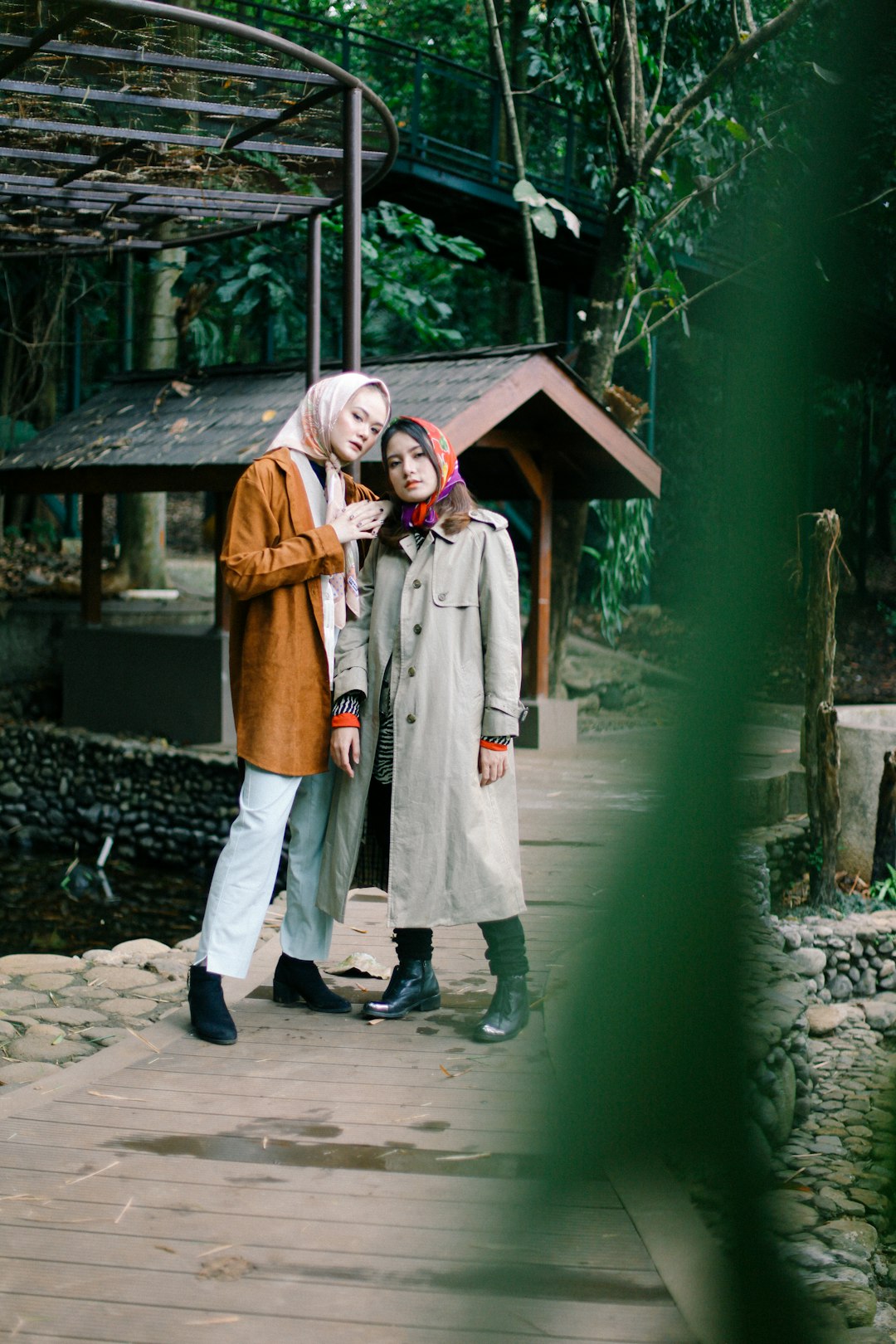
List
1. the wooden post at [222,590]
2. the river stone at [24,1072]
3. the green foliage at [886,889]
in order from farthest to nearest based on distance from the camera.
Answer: the wooden post at [222,590], the green foliage at [886,889], the river stone at [24,1072]

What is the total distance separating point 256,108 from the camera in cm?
526

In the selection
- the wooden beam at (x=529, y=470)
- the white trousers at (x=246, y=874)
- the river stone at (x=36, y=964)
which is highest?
the wooden beam at (x=529, y=470)

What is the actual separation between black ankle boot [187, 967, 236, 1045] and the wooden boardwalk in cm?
4

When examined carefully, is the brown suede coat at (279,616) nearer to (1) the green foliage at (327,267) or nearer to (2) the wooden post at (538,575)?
(2) the wooden post at (538,575)

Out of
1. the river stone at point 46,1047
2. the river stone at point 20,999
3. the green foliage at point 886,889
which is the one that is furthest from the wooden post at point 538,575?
the river stone at point 46,1047

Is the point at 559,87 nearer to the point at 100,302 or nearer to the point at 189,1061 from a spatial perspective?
the point at 100,302

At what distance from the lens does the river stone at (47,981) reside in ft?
15.9

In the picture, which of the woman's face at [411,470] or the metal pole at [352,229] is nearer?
the woman's face at [411,470]

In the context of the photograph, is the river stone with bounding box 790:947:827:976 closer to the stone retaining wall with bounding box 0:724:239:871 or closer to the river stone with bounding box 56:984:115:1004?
the river stone with bounding box 56:984:115:1004

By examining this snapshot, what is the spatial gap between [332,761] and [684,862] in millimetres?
2946

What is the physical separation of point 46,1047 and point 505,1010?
1602mm

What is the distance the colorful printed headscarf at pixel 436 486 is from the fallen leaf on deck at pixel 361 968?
1.39 metres

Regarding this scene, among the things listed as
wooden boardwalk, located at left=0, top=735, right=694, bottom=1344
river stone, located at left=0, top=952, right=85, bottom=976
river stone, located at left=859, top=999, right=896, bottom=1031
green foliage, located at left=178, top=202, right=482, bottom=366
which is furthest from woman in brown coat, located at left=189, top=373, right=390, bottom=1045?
green foliage, located at left=178, top=202, right=482, bottom=366

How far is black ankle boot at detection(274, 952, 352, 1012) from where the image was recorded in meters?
3.53
